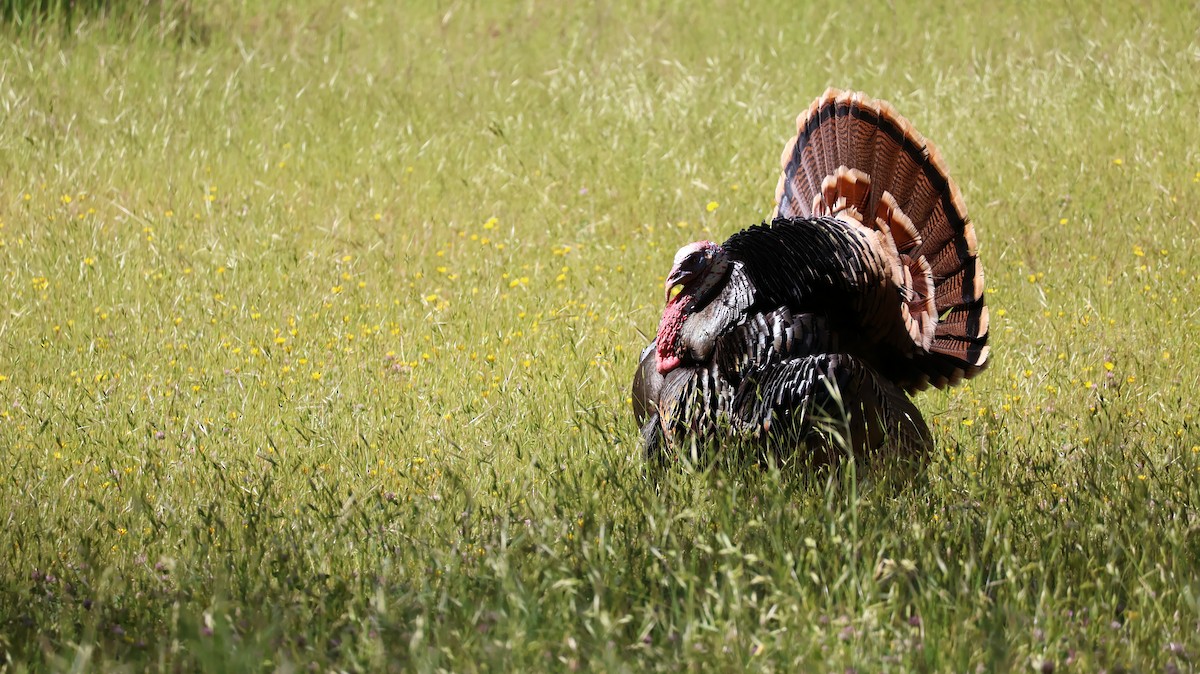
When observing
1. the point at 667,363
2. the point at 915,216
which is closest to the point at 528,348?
the point at 667,363

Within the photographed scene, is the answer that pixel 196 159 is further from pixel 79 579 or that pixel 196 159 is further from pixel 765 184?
pixel 79 579

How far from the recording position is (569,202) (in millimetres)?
8836

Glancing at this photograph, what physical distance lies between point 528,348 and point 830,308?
2.25 m

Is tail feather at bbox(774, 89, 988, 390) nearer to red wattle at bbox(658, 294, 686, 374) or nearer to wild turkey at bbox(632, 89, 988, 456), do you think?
wild turkey at bbox(632, 89, 988, 456)

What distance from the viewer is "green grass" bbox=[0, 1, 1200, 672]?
3.36 meters

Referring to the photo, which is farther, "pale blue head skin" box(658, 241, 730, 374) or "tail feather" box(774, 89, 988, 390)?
"tail feather" box(774, 89, 988, 390)

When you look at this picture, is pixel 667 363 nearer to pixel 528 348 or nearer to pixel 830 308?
pixel 830 308

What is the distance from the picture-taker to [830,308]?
4.65 m

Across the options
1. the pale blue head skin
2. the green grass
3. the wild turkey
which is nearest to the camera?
the green grass

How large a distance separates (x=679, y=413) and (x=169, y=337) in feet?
10.7

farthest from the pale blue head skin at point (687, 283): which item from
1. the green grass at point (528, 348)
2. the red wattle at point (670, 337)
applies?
the green grass at point (528, 348)

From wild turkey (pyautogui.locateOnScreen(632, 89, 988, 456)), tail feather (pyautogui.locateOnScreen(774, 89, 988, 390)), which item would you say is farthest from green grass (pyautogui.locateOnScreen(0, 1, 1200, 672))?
tail feather (pyautogui.locateOnScreen(774, 89, 988, 390))

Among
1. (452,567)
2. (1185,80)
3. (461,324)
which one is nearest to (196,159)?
(461,324)

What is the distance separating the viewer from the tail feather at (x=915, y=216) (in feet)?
16.2
